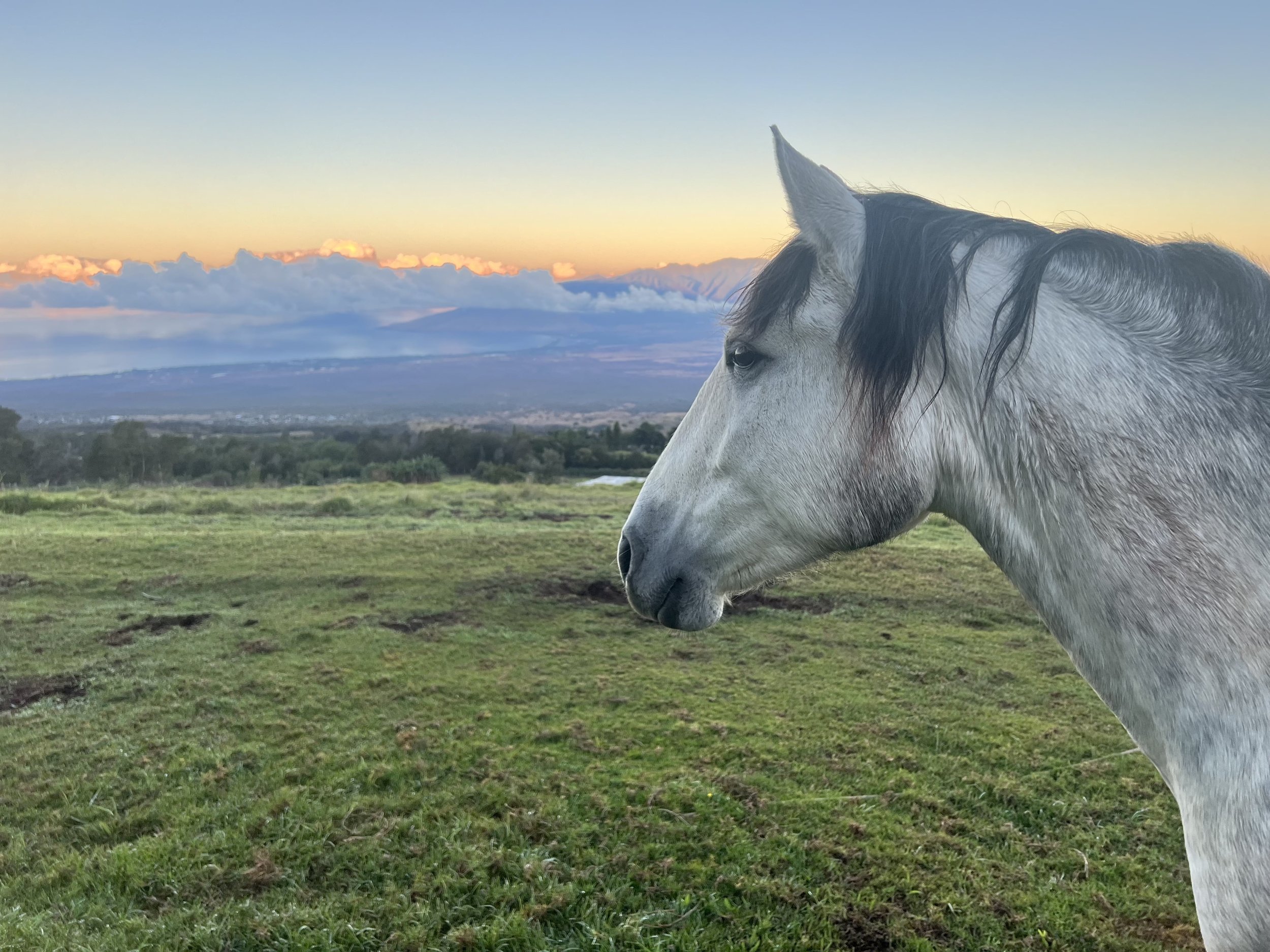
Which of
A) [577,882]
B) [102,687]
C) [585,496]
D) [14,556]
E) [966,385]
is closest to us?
[966,385]

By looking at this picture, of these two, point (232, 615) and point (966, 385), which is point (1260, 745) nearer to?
point (966, 385)

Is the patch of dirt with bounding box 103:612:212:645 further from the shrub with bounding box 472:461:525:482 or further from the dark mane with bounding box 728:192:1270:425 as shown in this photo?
the shrub with bounding box 472:461:525:482

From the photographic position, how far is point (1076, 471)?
134cm

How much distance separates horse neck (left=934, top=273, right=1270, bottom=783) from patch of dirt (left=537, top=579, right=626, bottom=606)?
661 centimetres

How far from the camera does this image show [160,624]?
7.04 metres

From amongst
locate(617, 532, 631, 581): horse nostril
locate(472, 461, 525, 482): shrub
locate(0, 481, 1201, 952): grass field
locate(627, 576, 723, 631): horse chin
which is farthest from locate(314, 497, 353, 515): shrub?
locate(627, 576, 723, 631): horse chin

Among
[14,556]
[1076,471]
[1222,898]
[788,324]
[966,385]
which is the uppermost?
[788,324]

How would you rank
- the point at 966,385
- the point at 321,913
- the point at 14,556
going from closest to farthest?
the point at 966,385 < the point at 321,913 < the point at 14,556

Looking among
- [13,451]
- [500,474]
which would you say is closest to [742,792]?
[500,474]

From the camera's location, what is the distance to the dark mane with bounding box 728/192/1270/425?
4.59ft

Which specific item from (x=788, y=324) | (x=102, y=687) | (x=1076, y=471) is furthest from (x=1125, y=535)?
(x=102, y=687)

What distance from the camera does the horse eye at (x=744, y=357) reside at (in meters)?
1.63

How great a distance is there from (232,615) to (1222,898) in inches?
321

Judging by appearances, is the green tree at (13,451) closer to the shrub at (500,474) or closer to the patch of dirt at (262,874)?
the shrub at (500,474)
